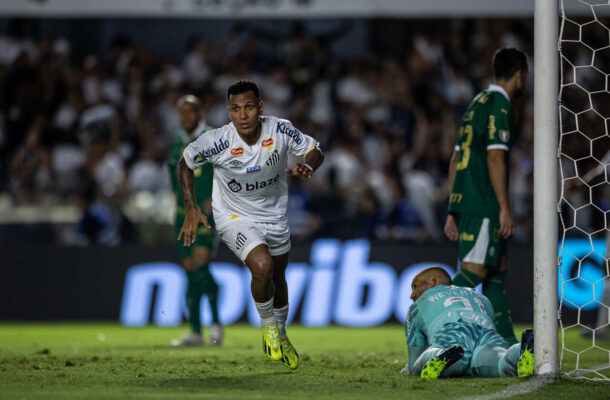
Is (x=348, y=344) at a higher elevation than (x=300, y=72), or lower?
lower

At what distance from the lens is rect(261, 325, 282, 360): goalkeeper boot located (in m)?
6.76

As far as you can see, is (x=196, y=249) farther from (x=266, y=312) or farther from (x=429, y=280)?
(x=429, y=280)

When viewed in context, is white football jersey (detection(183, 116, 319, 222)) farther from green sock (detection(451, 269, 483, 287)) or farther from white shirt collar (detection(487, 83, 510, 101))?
white shirt collar (detection(487, 83, 510, 101))

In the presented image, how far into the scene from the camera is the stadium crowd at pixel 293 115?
12844 millimetres

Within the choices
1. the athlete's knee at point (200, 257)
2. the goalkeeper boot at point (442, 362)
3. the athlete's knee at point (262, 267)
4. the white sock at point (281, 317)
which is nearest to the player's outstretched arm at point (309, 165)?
the athlete's knee at point (262, 267)

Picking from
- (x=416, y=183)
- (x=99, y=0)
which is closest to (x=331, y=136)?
(x=416, y=183)

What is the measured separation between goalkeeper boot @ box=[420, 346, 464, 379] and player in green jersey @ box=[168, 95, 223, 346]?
389 cm

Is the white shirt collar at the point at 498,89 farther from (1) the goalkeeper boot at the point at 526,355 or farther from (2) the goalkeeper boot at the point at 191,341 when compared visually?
(2) the goalkeeper boot at the point at 191,341

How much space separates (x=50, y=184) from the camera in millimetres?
13008

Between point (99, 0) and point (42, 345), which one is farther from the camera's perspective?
point (99, 0)

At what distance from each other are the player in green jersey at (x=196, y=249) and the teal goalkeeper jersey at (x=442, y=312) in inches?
136

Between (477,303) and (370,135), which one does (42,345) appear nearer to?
(477,303)

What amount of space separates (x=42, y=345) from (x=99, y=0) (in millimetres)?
6325

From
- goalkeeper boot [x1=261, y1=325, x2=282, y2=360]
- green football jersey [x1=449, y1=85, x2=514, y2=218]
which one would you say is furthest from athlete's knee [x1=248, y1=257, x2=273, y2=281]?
green football jersey [x1=449, y1=85, x2=514, y2=218]
